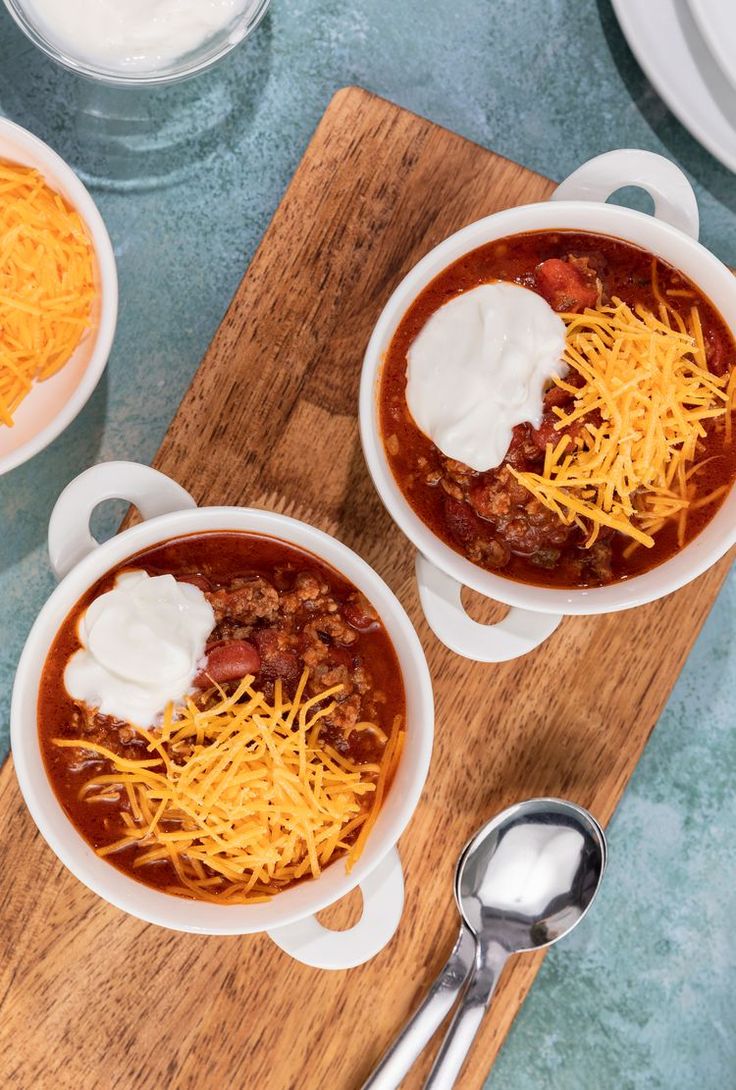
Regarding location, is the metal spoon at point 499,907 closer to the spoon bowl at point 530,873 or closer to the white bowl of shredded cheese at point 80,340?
the spoon bowl at point 530,873

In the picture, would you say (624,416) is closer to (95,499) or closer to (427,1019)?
(95,499)

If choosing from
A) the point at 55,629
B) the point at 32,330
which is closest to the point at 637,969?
the point at 55,629

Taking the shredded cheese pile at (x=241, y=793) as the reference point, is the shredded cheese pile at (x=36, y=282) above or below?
above

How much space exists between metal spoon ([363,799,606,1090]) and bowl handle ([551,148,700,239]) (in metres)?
1.35

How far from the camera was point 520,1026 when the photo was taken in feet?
9.80

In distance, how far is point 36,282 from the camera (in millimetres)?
2428

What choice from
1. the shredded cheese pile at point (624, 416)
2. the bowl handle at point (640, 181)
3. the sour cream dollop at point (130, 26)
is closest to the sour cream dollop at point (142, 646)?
the shredded cheese pile at point (624, 416)

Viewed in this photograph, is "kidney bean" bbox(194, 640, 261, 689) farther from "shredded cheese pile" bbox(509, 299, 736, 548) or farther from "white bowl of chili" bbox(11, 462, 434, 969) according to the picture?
"shredded cheese pile" bbox(509, 299, 736, 548)

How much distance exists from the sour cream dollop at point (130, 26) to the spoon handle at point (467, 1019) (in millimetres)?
2298

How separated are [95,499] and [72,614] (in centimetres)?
24

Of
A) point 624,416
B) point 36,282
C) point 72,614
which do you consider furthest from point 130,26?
point 624,416

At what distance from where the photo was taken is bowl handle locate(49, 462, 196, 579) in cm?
228

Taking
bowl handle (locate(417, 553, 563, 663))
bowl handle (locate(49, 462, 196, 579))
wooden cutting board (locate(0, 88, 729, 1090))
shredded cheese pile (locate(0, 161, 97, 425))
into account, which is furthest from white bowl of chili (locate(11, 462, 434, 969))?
shredded cheese pile (locate(0, 161, 97, 425))

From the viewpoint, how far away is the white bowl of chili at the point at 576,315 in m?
2.29
